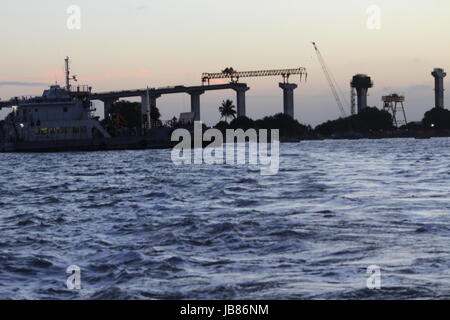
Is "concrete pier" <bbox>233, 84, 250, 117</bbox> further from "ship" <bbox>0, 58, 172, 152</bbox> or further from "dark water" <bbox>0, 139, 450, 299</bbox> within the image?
"dark water" <bbox>0, 139, 450, 299</bbox>

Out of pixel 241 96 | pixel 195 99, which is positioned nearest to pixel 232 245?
pixel 195 99

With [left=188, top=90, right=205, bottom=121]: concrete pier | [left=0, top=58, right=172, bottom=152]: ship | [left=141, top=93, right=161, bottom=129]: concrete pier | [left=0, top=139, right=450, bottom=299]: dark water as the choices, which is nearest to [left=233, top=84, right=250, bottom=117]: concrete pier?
[left=188, top=90, right=205, bottom=121]: concrete pier

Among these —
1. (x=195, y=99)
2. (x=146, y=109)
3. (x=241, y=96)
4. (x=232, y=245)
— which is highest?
(x=241, y=96)

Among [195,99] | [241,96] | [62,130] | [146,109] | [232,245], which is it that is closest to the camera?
[232,245]

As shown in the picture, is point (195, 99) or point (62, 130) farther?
point (195, 99)

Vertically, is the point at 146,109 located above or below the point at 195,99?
below

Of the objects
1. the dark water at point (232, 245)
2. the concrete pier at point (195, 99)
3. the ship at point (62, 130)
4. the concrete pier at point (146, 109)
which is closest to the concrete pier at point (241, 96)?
the concrete pier at point (195, 99)

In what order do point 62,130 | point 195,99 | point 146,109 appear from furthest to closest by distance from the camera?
point 195,99, point 146,109, point 62,130

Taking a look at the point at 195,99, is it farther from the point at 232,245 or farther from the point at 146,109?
the point at 232,245

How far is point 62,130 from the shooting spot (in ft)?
415

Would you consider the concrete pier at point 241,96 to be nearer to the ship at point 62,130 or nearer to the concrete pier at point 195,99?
the concrete pier at point 195,99

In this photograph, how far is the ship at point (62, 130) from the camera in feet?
411
